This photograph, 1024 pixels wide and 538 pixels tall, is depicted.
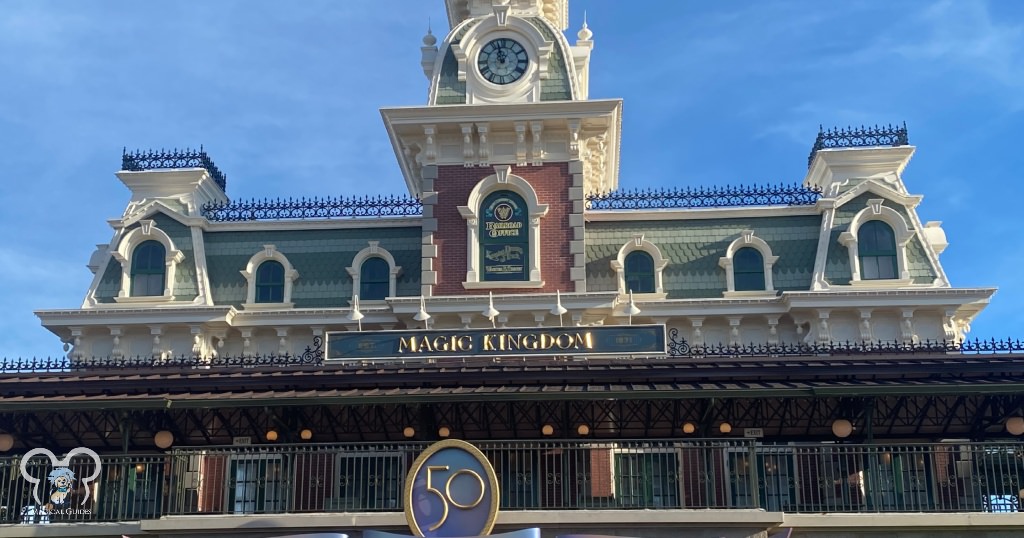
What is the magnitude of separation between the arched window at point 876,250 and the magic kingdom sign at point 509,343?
330 inches

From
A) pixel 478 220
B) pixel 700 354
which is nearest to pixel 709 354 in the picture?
pixel 700 354

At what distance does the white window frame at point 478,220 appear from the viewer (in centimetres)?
2928

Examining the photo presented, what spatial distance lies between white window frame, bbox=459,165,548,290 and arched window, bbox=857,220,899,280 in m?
8.18

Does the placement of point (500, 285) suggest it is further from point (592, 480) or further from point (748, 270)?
point (592, 480)

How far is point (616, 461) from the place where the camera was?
23.7m

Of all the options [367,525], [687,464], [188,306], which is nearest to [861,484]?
[687,464]

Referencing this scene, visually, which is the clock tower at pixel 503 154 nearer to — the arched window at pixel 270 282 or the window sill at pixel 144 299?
the arched window at pixel 270 282

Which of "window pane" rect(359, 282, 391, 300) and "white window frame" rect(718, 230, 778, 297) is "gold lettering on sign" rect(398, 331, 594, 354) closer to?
"window pane" rect(359, 282, 391, 300)

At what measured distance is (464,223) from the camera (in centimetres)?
3006

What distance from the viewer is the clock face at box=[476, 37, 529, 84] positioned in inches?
1230

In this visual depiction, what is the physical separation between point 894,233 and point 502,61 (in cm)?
1101

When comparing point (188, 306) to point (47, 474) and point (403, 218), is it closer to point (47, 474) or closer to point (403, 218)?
point (403, 218)

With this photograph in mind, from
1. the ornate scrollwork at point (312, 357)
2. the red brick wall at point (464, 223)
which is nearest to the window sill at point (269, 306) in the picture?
the ornate scrollwork at point (312, 357)

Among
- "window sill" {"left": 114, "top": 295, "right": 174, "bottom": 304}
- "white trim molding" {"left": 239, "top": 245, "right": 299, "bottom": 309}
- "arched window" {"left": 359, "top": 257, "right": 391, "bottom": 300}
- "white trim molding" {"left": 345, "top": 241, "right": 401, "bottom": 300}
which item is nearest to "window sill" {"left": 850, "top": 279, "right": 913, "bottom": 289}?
"white trim molding" {"left": 345, "top": 241, "right": 401, "bottom": 300}
